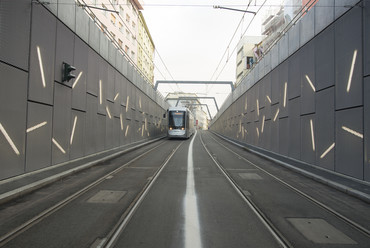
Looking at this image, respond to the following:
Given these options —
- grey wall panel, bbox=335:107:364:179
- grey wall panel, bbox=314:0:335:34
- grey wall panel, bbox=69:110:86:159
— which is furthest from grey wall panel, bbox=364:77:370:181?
grey wall panel, bbox=69:110:86:159

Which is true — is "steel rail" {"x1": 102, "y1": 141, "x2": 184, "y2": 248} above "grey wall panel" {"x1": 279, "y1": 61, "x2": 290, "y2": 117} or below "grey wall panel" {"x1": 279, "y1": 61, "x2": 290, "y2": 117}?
below

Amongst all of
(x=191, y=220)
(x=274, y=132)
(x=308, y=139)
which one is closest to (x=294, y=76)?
(x=308, y=139)

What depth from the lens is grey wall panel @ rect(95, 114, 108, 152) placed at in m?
12.8

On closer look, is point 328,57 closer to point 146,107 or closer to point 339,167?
point 339,167

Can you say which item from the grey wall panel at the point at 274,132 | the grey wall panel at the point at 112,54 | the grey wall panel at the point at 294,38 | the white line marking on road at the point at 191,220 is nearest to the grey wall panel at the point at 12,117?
the white line marking on road at the point at 191,220

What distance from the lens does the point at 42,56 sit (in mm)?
7590

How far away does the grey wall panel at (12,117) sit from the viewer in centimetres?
600

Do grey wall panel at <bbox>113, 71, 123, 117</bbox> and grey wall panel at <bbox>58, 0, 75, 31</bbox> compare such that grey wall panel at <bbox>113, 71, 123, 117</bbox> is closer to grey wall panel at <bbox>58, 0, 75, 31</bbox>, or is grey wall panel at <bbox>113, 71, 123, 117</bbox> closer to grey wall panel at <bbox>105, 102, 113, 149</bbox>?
grey wall panel at <bbox>105, 102, 113, 149</bbox>

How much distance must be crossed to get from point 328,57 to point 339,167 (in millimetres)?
3938

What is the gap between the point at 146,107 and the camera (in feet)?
84.8

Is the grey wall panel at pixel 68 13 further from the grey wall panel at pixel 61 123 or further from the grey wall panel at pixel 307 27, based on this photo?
the grey wall panel at pixel 307 27

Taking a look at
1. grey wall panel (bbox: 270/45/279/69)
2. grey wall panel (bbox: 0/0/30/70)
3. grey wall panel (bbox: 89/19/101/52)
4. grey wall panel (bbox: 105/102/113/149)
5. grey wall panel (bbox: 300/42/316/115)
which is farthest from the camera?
grey wall panel (bbox: 105/102/113/149)

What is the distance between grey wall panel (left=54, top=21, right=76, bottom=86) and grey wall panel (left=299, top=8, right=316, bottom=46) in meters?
10.0

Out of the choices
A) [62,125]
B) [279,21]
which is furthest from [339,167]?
[279,21]
